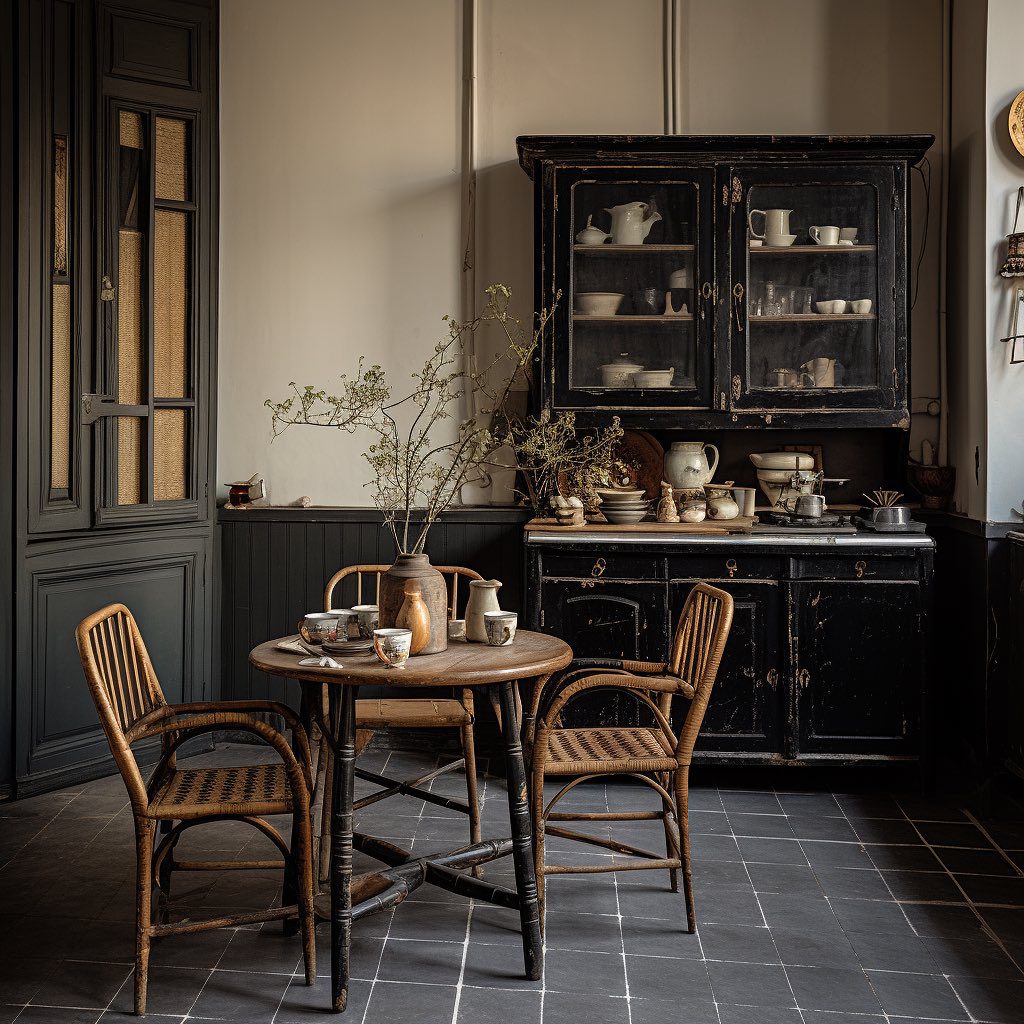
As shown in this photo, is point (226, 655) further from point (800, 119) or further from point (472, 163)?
point (800, 119)

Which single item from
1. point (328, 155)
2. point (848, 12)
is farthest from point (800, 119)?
point (328, 155)

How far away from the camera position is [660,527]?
4.57 meters

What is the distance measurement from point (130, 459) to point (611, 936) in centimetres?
282

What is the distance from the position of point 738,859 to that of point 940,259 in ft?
9.33

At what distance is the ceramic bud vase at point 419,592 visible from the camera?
3062 millimetres

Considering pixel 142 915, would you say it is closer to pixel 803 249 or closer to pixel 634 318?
pixel 634 318

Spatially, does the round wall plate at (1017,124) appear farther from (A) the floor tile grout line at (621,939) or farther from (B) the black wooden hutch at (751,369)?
(A) the floor tile grout line at (621,939)

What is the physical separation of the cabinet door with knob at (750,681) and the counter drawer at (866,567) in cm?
20

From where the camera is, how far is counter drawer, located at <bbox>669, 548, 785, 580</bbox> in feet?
14.5

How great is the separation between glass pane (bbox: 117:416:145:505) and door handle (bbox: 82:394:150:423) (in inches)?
1.9

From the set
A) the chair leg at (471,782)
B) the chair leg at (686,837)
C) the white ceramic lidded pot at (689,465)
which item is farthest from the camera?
the white ceramic lidded pot at (689,465)

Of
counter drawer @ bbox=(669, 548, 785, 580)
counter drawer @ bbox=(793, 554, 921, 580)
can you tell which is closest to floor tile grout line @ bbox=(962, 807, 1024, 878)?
counter drawer @ bbox=(793, 554, 921, 580)

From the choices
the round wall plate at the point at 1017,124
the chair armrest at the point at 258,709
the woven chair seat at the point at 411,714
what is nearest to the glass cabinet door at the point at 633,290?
the round wall plate at the point at 1017,124

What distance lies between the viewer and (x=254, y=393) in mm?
5293
